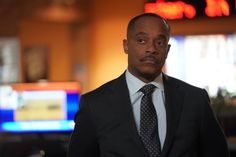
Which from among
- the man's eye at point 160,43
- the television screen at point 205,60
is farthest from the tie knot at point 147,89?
the television screen at point 205,60

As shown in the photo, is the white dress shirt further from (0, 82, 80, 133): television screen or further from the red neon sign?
the red neon sign

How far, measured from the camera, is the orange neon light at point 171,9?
12.8 ft

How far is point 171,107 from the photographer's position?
127cm

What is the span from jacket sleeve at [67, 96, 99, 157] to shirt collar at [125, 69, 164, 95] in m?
0.12

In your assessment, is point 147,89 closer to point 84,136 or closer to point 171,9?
point 84,136

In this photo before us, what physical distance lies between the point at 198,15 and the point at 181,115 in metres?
2.83

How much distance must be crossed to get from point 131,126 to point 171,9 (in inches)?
110

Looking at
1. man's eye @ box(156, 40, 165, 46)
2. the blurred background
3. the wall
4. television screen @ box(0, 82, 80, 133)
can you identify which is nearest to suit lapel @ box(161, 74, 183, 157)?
man's eye @ box(156, 40, 165, 46)

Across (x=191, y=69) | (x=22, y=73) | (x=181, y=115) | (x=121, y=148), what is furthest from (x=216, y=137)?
(x=22, y=73)

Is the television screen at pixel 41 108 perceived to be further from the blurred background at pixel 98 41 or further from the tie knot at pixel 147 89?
the tie knot at pixel 147 89

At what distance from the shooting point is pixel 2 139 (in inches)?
126

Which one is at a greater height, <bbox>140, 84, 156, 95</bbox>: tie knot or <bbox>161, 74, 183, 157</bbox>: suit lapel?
<bbox>140, 84, 156, 95</bbox>: tie knot

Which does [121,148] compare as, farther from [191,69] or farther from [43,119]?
[191,69]

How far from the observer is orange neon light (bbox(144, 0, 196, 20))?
3.89 metres
